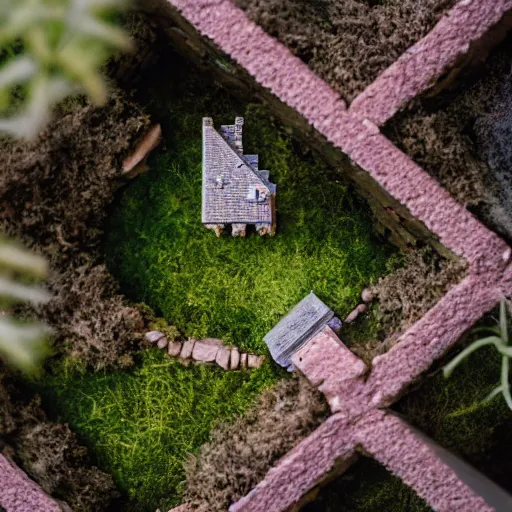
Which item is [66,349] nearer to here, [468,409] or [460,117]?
[468,409]

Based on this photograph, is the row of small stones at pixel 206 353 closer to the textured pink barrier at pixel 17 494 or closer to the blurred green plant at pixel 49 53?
the textured pink barrier at pixel 17 494

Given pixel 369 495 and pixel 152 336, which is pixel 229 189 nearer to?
pixel 152 336

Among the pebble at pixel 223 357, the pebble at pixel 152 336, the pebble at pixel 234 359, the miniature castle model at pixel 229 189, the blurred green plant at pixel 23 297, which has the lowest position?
the pebble at pixel 234 359

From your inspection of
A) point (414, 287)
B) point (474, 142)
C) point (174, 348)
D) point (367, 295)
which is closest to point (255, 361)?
point (174, 348)

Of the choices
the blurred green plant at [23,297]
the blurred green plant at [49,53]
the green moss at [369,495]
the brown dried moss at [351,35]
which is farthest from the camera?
the green moss at [369,495]

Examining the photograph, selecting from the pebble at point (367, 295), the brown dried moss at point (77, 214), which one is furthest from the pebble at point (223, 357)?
the pebble at point (367, 295)

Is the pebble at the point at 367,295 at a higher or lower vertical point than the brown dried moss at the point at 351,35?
lower

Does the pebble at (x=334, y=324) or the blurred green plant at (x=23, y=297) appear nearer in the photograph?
the blurred green plant at (x=23, y=297)

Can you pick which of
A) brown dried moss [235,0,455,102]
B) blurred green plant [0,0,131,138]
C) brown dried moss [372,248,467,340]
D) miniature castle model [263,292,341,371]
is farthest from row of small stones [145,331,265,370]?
brown dried moss [235,0,455,102]

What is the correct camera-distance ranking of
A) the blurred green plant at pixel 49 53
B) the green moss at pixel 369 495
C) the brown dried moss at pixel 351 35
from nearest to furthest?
the blurred green plant at pixel 49 53 → the brown dried moss at pixel 351 35 → the green moss at pixel 369 495
